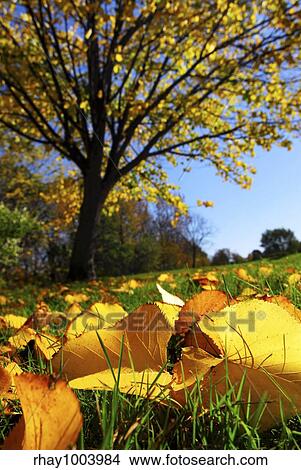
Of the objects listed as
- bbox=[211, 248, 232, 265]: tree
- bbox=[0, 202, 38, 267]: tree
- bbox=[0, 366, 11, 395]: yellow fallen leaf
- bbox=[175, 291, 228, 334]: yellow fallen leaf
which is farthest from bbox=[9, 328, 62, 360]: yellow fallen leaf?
bbox=[211, 248, 232, 265]: tree

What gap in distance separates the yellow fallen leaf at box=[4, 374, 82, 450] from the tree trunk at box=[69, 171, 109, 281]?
9.34 m

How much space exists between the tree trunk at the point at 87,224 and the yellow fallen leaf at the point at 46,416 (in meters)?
9.34

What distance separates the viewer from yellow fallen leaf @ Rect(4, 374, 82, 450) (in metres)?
0.45

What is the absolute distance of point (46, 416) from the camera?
0.47 m

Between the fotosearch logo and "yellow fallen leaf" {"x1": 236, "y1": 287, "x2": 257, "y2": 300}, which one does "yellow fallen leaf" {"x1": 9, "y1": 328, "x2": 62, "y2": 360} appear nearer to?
the fotosearch logo

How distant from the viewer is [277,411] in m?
0.59

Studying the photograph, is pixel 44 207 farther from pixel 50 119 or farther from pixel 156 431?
pixel 156 431

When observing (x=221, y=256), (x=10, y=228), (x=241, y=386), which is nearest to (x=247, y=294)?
(x=241, y=386)

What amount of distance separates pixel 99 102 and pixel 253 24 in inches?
150

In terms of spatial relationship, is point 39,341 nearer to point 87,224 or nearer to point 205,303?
point 205,303

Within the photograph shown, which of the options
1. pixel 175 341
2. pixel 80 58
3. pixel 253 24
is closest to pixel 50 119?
pixel 80 58

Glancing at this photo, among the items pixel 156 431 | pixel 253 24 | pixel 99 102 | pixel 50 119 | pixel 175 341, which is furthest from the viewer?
pixel 50 119

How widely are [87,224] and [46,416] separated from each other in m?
9.54

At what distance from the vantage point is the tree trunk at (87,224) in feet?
32.0
